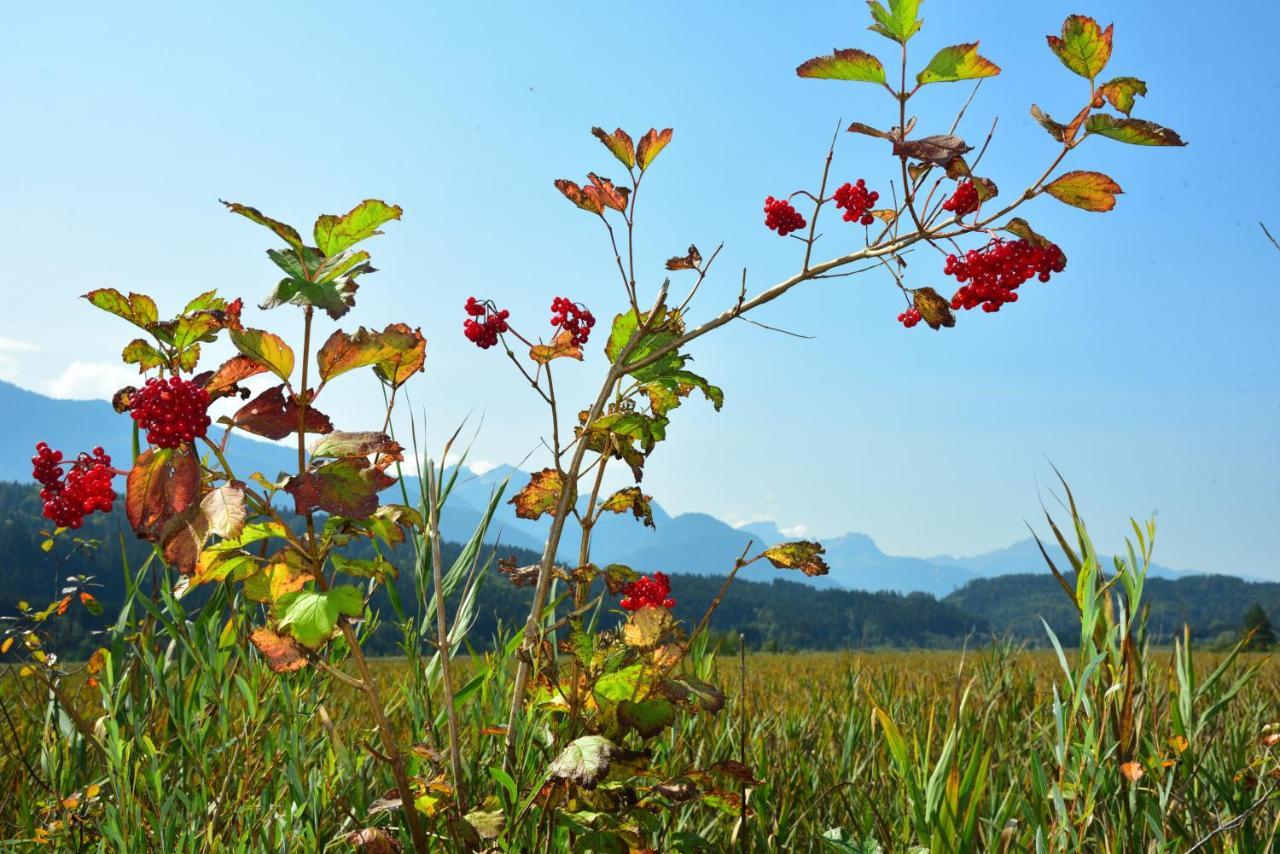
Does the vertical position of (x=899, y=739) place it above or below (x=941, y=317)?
below

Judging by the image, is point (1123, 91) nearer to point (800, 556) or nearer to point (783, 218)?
point (783, 218)

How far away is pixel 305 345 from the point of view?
167 cm

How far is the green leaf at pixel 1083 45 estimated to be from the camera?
2.02m

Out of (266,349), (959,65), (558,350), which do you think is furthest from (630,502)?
(959,65)

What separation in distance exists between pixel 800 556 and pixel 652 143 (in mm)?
1101

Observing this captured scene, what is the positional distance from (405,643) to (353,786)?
1.38 ft

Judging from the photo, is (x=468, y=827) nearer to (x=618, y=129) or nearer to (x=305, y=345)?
(x=305, y=345)

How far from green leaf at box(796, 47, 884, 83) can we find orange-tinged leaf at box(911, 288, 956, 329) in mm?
551

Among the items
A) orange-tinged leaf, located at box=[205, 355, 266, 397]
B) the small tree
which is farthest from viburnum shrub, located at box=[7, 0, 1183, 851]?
the small tree

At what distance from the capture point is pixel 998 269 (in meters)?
2.23

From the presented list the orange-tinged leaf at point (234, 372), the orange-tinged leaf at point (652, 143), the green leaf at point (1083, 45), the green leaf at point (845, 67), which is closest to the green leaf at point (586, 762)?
the orange-tinged leaf at point (234, 372)

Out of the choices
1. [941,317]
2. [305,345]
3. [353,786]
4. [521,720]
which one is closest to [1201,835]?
[941,317]

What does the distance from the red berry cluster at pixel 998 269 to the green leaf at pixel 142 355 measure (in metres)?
1.90

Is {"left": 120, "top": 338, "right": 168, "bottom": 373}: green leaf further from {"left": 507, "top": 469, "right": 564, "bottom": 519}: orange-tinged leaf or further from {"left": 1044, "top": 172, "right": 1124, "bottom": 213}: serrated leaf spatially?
{"left": 1044, "top": 172, "right": 1124, "bottom": 213}: serrated leaf
